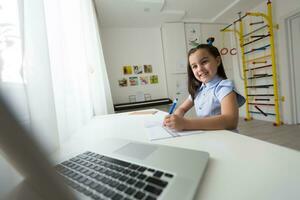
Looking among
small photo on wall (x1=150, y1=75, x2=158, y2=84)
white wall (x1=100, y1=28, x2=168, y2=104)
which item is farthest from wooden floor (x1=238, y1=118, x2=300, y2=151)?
small photo on wall (x1=150, y1=75, x2=158, y2=84)

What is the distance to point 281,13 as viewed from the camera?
101 inches

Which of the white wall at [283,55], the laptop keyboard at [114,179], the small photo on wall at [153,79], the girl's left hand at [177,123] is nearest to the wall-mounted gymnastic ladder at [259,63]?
the white wall at [283,55]

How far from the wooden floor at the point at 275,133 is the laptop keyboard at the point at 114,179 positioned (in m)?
2.17

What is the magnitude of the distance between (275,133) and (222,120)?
2234mm

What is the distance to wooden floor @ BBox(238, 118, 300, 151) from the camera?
1.92 meters

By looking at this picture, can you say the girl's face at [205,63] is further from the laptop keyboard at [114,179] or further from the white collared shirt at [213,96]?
the laptop keyboard at [114,179]

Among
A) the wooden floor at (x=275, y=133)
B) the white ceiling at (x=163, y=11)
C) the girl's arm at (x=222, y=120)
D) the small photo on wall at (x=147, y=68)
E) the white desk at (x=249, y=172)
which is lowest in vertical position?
the wooden floor at (x=275, y=133)

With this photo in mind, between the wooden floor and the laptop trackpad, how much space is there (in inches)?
81.7

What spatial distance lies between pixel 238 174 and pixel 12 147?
338mm

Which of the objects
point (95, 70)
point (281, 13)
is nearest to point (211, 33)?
point (281, 13)

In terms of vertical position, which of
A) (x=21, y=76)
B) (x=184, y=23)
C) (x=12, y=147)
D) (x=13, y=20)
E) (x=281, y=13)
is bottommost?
(x=12, y=147)

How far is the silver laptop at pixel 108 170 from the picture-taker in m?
0.16

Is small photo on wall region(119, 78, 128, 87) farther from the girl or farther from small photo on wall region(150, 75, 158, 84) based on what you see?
the girl

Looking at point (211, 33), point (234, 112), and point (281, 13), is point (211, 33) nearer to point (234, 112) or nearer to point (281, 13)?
point (281, 13)
